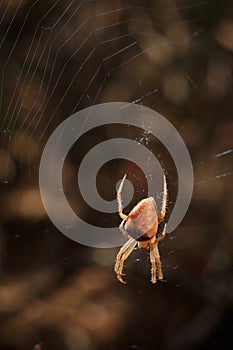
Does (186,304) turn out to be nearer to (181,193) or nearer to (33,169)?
(181,193)

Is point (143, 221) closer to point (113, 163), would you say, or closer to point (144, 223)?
point (144, 223)

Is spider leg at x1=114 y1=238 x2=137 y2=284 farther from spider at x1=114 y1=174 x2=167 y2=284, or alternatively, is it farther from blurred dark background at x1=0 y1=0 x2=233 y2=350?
blurred dark background at x1=0 y1=0 x2=233 y2=350

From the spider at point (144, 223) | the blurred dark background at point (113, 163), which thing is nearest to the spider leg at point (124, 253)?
the spider at point (144, 223)

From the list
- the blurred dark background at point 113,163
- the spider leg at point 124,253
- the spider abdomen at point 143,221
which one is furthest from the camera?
the blurred dark background at point 113,163

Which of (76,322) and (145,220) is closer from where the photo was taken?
(145,220)

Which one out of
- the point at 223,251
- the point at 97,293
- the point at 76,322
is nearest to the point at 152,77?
the point at 223,251

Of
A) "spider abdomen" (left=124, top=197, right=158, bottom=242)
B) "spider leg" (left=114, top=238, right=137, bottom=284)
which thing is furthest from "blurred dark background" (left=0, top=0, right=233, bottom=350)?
"spider abdomen" (left=124, top=197, right=158, bottom=242)

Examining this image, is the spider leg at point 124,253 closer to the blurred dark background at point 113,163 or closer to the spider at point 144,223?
the spider at point 144,223

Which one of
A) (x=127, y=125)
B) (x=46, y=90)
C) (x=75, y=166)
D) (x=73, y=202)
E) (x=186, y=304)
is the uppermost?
(x=46, y=90)
